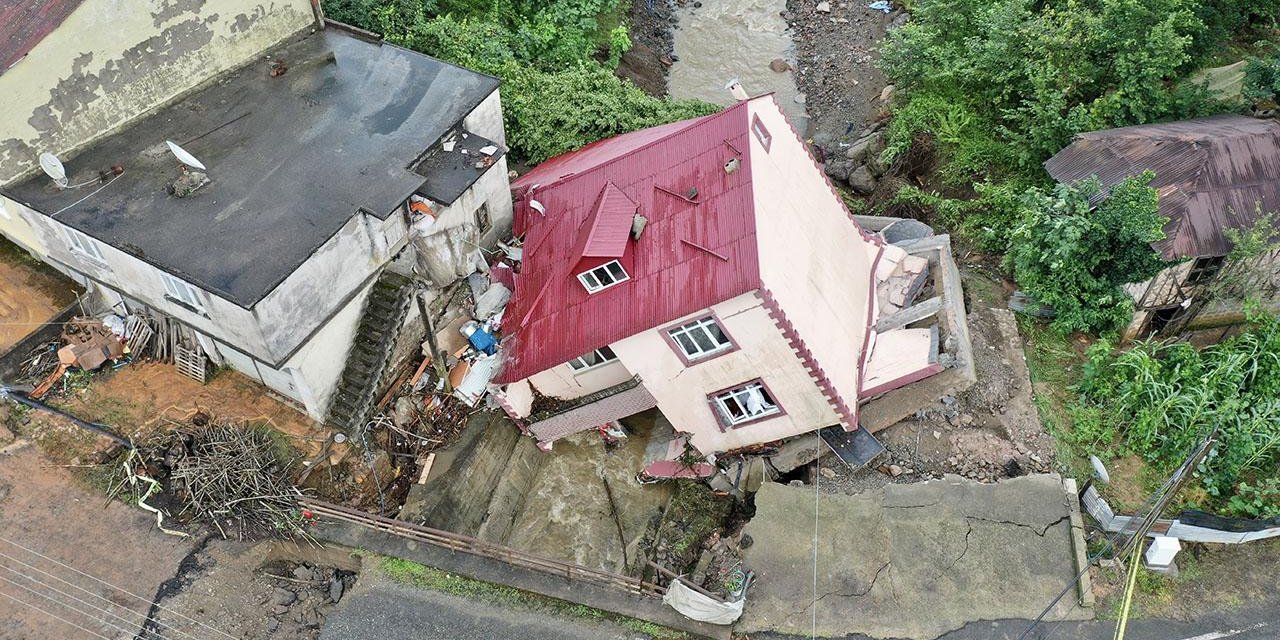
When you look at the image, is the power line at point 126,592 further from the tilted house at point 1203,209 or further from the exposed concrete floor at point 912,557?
the tilted house at point 1203,209

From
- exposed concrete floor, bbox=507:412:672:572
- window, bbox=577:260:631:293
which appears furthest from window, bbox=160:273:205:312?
exposed concrete floor, bbox=507:412:672:572

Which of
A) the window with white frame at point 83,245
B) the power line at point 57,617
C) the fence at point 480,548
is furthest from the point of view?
the window with white frame at point 83,245

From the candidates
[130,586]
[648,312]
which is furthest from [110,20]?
[648,312]

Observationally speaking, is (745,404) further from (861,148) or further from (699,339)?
(861,148)

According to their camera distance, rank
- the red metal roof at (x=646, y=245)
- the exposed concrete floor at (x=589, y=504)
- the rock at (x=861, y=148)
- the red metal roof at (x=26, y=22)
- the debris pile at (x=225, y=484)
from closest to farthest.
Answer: the red metal roof at (x=26, y=22)
the red metal roof at (x=646, y=245)
the debris pile at (x=225, y=484)
the exposed concrete floor at (x=589, y=504)
the rock at (x=861, y=148)

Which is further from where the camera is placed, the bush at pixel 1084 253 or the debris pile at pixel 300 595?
the bush at pixel 1084 253

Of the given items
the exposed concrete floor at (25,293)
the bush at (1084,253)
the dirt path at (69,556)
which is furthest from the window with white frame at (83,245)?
the bush at (1084,253)
